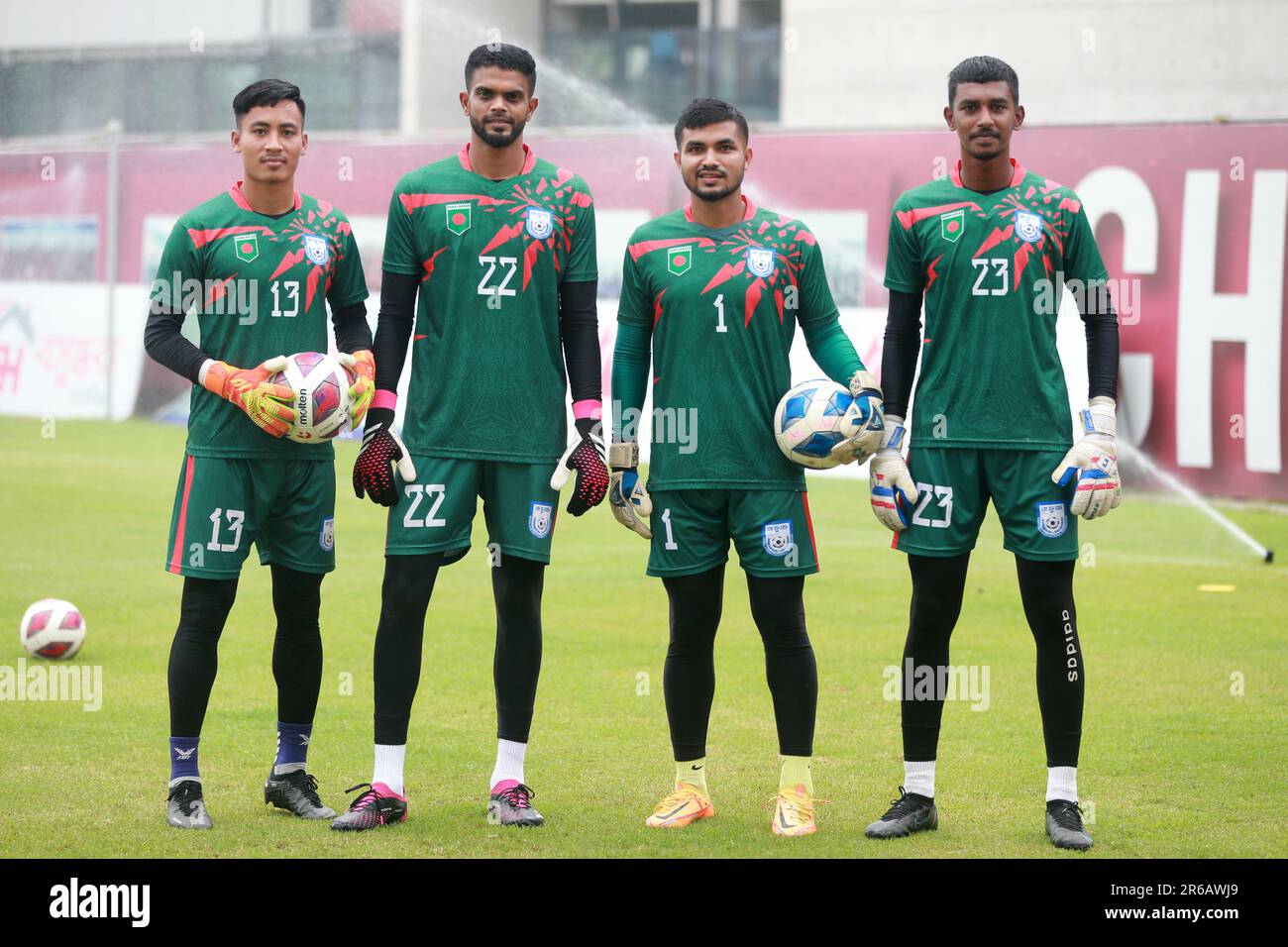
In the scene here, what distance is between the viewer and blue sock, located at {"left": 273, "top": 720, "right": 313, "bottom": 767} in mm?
5863

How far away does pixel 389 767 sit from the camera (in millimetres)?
5629

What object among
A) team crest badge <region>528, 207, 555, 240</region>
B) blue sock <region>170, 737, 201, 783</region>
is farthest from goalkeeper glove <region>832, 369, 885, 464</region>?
blue sock <region>170, 737, 201, 783</region>

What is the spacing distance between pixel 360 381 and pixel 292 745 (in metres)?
1.36

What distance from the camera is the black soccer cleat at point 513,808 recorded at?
221 inches

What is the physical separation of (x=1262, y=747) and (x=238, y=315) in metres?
4.57

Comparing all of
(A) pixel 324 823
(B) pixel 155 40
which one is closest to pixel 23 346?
(B) pixel 155 40

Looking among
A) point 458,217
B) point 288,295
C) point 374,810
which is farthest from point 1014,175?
point 374,810

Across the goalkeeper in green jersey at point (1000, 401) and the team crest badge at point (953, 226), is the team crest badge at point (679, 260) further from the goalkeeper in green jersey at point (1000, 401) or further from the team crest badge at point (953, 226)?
the team crest badge at point (953, 226)

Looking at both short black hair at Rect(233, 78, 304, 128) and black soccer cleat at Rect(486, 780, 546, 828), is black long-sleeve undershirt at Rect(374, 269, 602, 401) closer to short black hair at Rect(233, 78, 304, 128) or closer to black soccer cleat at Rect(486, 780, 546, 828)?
A: short black hair at Rect(233, 78, 304, 128)

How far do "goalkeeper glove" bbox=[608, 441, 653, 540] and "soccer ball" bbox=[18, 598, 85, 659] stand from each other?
409 cm

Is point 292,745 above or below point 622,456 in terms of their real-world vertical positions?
below

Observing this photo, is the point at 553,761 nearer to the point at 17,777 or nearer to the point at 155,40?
the point at 17,777

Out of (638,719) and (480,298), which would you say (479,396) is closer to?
(480,298)

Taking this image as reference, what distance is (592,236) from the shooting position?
5770mm
